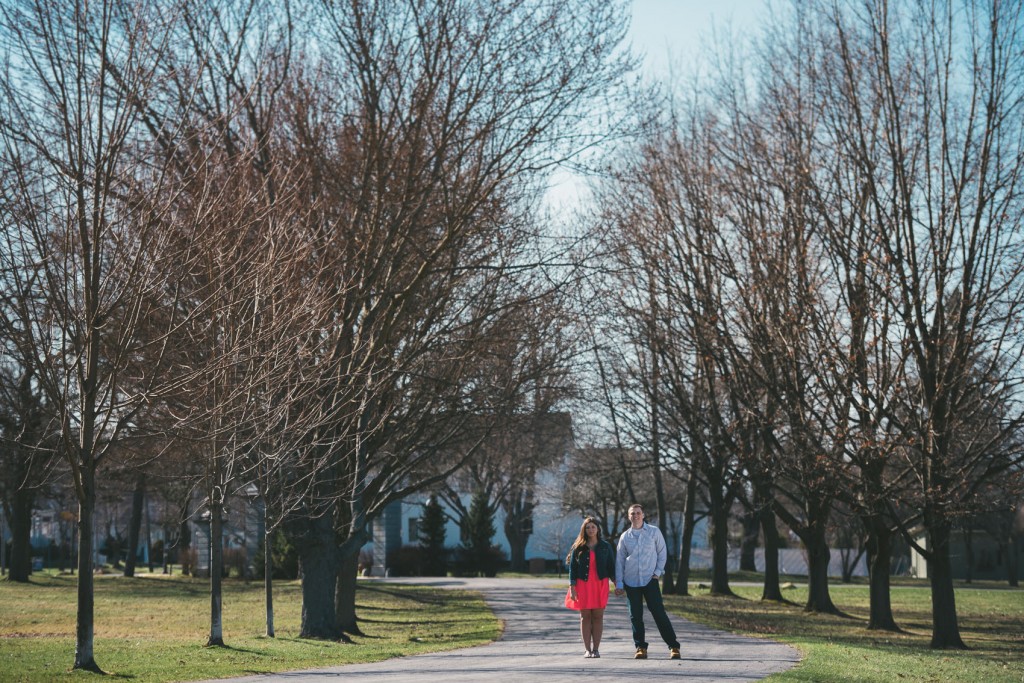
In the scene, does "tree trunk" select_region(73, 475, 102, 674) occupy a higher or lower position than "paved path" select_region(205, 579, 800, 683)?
higher

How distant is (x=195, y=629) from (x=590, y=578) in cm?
1206

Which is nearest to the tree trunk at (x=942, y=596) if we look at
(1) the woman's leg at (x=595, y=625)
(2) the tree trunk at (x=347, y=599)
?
(1) the woman's leg at (x=595, y=625)

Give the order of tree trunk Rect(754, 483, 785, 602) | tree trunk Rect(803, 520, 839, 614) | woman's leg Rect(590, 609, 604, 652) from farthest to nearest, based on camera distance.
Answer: tree trunk Rect(754, 483, 785, 602)
tree trunk Rect(803, 520, 839, 614)
woman's leg Rect(590, 609, 604, 652)

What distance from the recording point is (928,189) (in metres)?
17.8

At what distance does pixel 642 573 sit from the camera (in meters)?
12.3

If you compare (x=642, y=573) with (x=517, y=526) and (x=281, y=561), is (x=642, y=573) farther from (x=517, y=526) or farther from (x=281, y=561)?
(x=517, y=526)

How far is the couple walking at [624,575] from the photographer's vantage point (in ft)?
40.0

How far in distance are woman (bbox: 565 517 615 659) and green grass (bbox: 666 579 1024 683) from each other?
231 centimetres

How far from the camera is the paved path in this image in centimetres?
1041

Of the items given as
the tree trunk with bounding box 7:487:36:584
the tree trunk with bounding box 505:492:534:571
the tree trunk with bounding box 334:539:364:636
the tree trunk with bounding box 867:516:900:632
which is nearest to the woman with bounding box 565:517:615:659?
the tree trunk with bounding box 334:539:364:636

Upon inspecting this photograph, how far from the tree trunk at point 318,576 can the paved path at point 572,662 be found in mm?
3045

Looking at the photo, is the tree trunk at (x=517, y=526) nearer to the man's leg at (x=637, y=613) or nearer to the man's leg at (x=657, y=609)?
the man's leg at (x=637, y=613)

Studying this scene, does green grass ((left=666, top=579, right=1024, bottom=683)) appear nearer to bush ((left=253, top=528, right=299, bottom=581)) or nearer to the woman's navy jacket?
the woman's navy jacket

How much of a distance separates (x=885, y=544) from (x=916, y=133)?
29.8 feet
